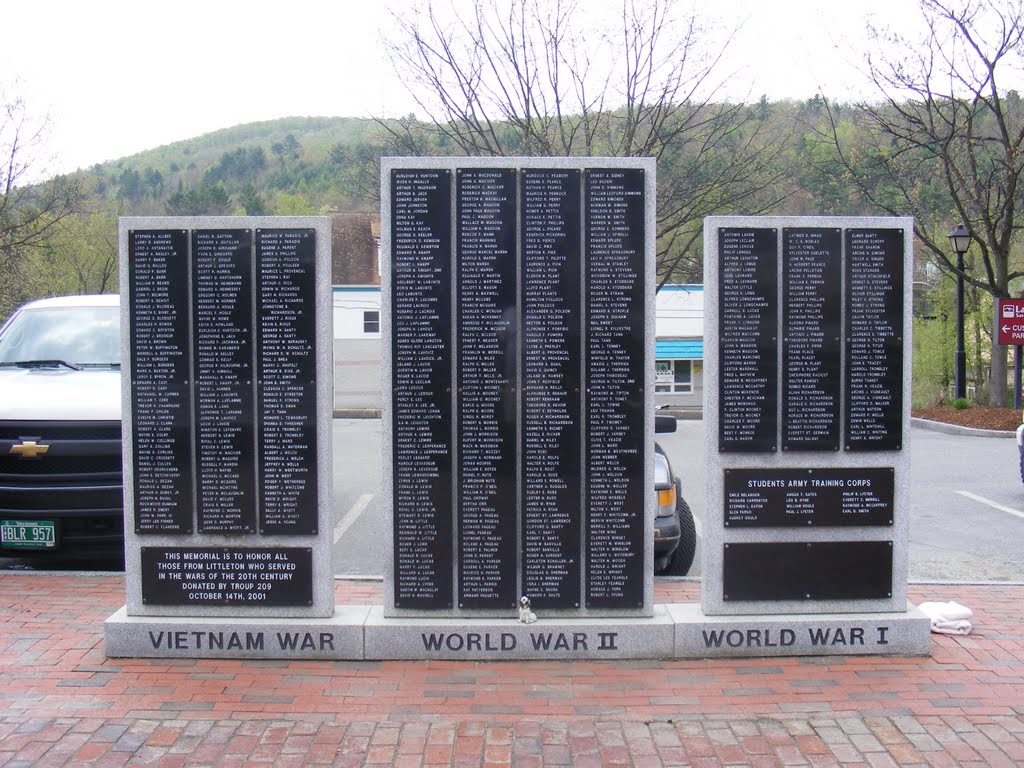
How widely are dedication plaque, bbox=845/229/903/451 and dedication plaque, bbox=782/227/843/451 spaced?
8cm

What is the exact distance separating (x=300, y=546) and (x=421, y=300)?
158 cm

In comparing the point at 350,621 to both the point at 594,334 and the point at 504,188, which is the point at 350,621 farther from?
the point at 504,188

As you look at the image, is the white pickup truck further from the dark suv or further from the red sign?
the red sign

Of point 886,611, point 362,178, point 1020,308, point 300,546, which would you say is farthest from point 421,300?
point 1020,308

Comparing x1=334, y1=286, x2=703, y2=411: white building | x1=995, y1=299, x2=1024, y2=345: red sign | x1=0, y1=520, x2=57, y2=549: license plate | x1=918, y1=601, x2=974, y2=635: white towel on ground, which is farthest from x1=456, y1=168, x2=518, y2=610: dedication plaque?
x1=334, y1=286, x2=703, y2=411: white building

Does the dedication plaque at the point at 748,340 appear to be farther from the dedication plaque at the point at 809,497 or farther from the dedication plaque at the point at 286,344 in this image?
the dedication plaque at the point at 286,344

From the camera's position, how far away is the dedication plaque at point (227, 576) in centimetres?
515

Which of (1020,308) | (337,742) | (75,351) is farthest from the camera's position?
(1020,308)

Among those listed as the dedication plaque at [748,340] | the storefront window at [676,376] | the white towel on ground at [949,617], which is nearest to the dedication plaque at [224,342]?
the dedication plaque at [748,340]

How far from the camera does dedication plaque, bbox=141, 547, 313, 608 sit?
515 cm

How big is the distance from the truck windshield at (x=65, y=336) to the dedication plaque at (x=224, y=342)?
2950 mm

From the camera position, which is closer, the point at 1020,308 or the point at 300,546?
the point at 300,546

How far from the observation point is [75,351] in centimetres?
788

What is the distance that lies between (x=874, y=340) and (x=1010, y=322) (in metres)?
19.5
